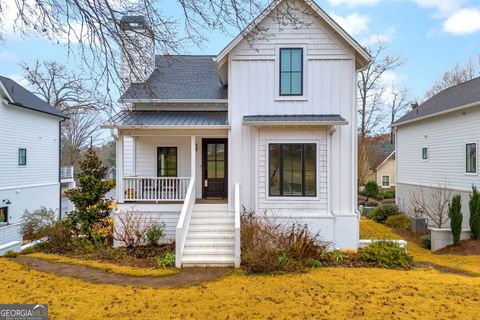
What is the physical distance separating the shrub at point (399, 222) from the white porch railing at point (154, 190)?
1166 centimetres

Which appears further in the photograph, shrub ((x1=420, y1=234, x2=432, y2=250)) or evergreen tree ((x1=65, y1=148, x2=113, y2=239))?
shrub ((x1=420, y1=234, x2=432, y2=250))

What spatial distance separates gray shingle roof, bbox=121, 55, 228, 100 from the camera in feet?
40.0

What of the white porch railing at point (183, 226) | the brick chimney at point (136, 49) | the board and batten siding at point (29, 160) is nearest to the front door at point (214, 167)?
the white porch railing at point (183, 226)

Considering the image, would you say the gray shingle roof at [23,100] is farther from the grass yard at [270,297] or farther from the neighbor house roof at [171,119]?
the grass yard at [270,297]

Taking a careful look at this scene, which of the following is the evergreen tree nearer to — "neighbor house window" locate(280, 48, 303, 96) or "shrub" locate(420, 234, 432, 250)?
"neighbor house window" locate(280, 48, 303, 96)

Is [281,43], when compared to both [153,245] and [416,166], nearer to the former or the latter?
[153,245]

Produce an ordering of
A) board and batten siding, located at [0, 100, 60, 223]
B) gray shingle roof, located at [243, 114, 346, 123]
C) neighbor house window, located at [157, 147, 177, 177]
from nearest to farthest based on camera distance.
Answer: gray shingle roof, located at [243, 114, 346, 123]
neighbor house window, located at [157, 147, 177, 177]
board and batten siding, located at [0, 100, 60, 223]

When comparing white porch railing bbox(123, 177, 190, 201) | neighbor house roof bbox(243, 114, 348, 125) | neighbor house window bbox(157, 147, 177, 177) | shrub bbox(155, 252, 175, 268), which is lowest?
shrub bbox(155, 252, 175, 268)

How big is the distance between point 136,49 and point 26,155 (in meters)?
16.5

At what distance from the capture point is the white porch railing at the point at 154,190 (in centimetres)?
1055

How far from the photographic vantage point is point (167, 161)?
1236cm

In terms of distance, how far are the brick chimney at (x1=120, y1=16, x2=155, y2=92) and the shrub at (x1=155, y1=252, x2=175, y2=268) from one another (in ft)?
15.1

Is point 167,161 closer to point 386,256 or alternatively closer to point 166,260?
point 166,260

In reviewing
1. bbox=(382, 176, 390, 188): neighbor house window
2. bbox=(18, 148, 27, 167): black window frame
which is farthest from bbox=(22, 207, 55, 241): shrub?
bbox=(382, 176, 390, 188): neighbor house window
